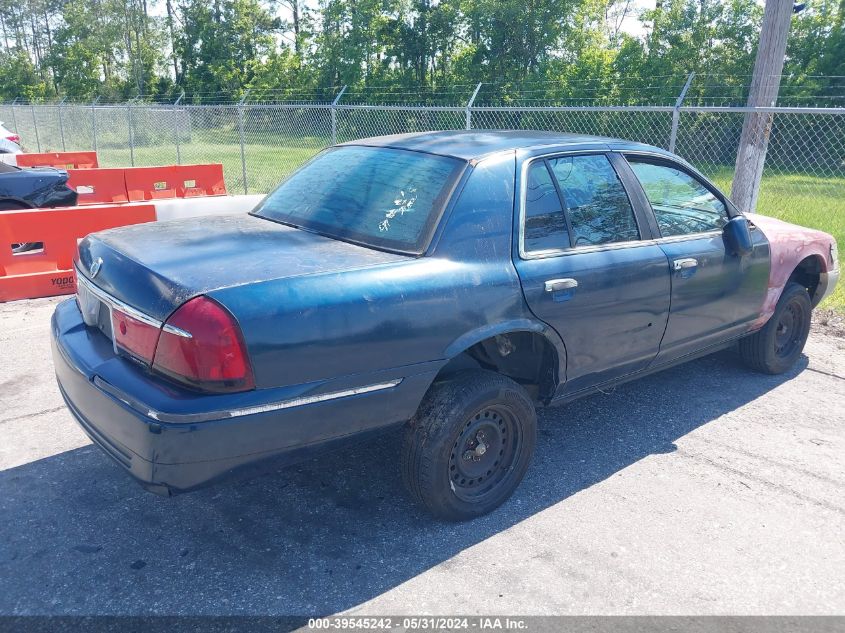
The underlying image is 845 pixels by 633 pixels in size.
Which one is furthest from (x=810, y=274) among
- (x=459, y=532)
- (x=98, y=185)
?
(x=98, y=185)

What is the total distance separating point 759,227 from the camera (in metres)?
4.82

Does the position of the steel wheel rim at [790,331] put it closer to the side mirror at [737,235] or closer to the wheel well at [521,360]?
the side mirror at [737,235]

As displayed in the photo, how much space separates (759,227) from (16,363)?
528 cm

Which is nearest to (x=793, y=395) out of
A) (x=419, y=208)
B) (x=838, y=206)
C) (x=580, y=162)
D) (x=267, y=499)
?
(x=580, y=162)

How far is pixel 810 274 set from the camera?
541 centimetres

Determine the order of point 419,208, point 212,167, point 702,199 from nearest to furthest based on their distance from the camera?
point 419,208 → point 702,199 → point 212,167

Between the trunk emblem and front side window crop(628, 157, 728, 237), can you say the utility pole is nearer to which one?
front side window crop(628, 157, 728, 237)

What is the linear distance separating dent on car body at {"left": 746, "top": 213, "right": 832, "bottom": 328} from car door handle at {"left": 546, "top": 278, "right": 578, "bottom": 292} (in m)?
1.99

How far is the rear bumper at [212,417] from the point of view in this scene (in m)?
2.53

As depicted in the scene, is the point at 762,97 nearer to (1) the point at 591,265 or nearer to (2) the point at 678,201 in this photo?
(2) the point at 678,201

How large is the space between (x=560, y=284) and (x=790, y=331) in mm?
2915

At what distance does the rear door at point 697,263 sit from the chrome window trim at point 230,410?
1989 mm

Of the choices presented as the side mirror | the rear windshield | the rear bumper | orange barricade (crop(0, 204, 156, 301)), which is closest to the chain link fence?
orange barricade (crop(0, 204, 156, 301))

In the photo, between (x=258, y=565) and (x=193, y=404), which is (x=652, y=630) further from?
Answer: (x=193, y=404)
